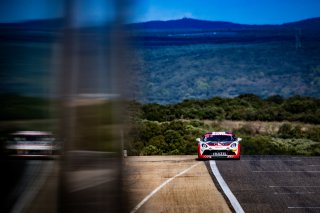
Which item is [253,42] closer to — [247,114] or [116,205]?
[247,114]

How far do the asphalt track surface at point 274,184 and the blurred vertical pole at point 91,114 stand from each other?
1236 cm

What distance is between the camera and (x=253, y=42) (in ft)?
297

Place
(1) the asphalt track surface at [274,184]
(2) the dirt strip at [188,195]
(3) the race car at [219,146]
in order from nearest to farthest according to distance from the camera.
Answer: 1. (2) the dirt strip at [188,195]
2. (1) the asphalt track surface at [274,184]
3. (3) the race car at [219,146]

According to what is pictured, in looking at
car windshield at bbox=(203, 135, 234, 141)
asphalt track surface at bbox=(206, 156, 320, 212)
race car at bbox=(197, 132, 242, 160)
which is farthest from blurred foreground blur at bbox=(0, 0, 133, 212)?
car windshield at bbox=(203, 135, 234, 141)

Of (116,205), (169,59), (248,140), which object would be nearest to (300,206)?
(116,205)

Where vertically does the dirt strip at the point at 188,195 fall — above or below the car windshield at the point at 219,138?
above

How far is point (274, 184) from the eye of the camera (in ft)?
66.1

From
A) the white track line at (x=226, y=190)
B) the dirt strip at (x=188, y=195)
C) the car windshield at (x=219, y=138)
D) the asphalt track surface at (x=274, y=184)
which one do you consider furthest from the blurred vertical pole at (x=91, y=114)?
the car windshield at (x=219, y=138)

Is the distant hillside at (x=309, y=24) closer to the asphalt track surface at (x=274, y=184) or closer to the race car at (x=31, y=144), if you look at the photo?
the asphalt track surface at (x=274, y=184)

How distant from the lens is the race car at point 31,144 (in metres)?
1.57

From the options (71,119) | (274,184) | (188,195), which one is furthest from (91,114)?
(274,184)

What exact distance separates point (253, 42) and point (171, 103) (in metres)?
28.5

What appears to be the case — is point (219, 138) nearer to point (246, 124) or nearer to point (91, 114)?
point (246, 124)

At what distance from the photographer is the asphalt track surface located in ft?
49.8
